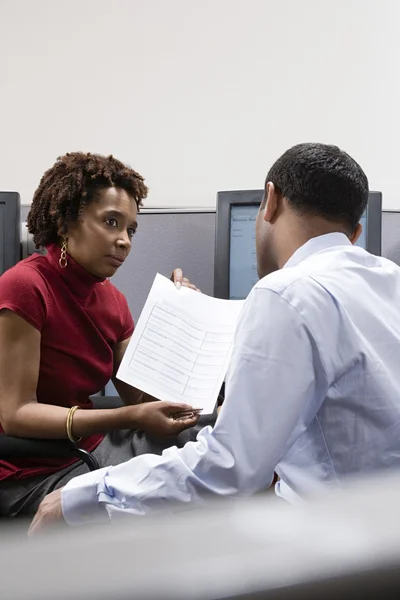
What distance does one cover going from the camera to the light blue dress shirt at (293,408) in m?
0.65

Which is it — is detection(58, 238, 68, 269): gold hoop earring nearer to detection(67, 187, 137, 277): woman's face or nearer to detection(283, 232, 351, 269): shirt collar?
detection(67, 187, 137, 277): woman's face

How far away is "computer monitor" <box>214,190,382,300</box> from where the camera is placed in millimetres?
1530

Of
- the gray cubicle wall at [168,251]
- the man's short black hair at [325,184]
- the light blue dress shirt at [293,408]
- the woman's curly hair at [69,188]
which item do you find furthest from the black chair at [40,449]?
the gray cubicle wall at [168,251]

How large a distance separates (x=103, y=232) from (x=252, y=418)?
0.62 metres

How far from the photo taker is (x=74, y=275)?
113cm

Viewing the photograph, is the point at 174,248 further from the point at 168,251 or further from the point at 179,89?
the point at 179,89

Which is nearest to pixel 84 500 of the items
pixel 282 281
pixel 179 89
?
pixel 282 281

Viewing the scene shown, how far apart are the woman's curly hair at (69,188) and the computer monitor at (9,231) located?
22cm

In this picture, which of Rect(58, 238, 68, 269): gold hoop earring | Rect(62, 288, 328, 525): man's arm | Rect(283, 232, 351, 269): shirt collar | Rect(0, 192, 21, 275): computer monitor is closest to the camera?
Rect(62, 288, 328, 525): man's arm

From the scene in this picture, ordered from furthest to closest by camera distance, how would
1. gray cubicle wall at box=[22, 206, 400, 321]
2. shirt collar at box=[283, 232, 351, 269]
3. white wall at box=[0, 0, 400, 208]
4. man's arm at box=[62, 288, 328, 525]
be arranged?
white wall at box=[0, 0, 400, 208], gray cubicle wall at box=[22, 206, 400, 321], shirt collar at box=[283, 232, 351, 269], man's arm at box=[62, 288, 328, 525]

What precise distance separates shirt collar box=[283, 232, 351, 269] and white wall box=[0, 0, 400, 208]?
136 centimetres

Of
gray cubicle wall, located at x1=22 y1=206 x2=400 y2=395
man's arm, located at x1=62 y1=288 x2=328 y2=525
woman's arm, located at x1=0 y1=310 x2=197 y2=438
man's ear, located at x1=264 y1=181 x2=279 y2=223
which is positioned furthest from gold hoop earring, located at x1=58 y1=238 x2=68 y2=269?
gray cubicle wall, located at x1=22 y1=206 x2=400 y2=395

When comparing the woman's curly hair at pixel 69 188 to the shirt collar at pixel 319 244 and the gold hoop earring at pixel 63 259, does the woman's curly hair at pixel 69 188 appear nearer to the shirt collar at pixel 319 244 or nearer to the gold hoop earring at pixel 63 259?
the gold hoop earring at pixel 63 259

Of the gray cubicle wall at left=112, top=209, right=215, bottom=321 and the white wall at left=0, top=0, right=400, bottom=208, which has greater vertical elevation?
the white wall at left=0, top=0, right=400, bottom=208
